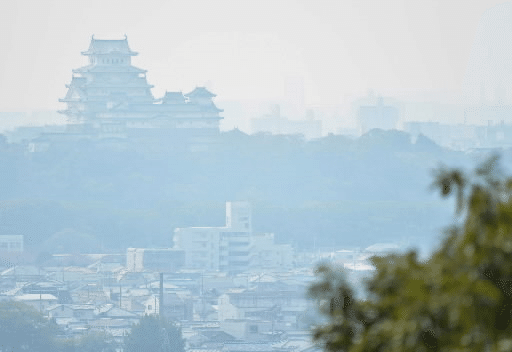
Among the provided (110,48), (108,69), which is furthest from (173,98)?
(110,48)

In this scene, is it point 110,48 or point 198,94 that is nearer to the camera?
point 198,94

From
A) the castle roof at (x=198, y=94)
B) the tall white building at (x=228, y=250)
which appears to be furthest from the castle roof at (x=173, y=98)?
the tall white building at (x=228, y=250)

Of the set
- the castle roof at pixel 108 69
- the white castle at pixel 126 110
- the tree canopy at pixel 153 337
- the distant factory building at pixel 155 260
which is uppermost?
the castle roof at pixel 108 69

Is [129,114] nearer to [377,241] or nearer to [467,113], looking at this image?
[377,241]

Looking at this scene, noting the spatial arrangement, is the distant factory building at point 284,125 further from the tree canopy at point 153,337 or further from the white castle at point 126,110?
the tree canopy at point 153,337

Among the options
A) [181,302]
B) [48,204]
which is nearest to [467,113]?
[48,204]

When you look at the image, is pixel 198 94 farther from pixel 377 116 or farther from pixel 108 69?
pixel 377 116

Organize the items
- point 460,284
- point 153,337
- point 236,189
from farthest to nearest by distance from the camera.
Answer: point 236,189 < point 153,337 < point 460,284

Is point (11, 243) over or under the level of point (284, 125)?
under
